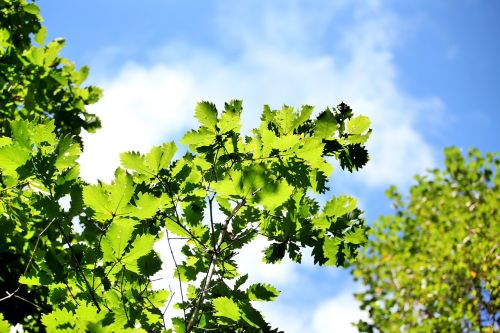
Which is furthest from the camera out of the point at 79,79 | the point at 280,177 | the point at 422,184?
the point at 422,184

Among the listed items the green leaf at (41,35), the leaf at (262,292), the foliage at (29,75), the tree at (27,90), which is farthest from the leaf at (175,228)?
the green leaf at (41,35)

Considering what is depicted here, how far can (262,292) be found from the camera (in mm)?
1509

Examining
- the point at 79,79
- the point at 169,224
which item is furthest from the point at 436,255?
the point at 169,224

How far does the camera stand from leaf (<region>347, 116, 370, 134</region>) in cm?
165

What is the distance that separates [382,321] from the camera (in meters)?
8.70

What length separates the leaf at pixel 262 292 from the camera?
59.3 inches

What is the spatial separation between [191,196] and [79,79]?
12.8 ft

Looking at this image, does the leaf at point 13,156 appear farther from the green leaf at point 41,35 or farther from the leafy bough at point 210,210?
the green leaf at point 41,35

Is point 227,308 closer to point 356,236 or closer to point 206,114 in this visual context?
point 356,236

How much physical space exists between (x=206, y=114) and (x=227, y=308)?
728 mm

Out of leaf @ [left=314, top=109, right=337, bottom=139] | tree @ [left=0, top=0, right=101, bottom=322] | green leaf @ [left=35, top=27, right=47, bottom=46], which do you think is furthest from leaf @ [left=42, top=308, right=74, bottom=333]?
green leaf @ [left=35, top=27, right=47, bottom=46]

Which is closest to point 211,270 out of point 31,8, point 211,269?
point 211,269

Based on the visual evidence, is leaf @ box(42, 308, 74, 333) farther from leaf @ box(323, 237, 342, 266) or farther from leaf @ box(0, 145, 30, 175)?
leaf @ box(323, 237, 342, 266)

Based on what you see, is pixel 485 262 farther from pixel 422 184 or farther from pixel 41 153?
pixel 41 153
